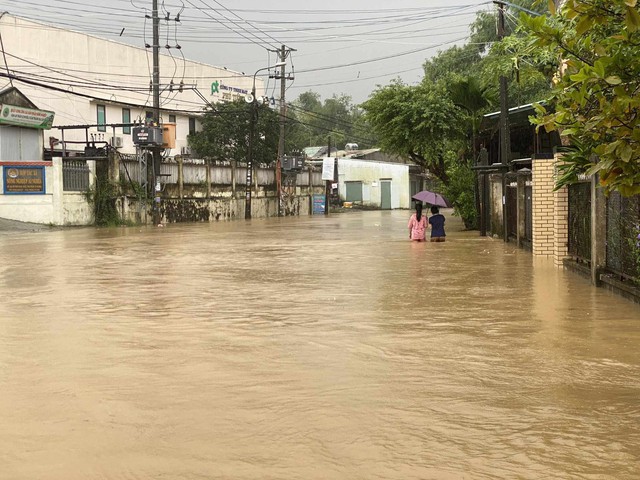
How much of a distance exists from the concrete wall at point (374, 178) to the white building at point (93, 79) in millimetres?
13943

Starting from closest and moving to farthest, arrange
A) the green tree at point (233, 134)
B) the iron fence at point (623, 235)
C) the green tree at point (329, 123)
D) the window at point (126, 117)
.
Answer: the iron fence at point (623, 235) < the window at point (126, 117) < the green tree at point (233, 134) < the green tree at point (329, 123)

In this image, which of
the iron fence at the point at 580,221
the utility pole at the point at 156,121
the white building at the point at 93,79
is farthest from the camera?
the white building at the point at 93,79

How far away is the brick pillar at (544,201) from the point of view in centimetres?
1656

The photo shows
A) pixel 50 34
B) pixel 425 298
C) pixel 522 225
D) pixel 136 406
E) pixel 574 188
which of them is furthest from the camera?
pixel 50 34

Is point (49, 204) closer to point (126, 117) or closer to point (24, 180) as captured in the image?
point (24, 180)

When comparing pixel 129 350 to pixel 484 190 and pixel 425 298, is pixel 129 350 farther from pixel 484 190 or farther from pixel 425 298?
pixel 484 190

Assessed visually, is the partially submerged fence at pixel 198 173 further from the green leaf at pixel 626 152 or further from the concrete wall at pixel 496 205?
the green leaf at pixel 626 152

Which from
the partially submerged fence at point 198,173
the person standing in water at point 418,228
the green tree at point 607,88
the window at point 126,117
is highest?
the window at point 126,117

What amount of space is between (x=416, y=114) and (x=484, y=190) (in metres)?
5.95

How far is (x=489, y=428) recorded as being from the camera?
5.12 meters

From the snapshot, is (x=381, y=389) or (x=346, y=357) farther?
(x=346, y=357)

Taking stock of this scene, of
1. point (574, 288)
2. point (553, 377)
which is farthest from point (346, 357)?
point (574, 288)

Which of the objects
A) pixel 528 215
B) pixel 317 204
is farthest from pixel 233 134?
pixel 528 215

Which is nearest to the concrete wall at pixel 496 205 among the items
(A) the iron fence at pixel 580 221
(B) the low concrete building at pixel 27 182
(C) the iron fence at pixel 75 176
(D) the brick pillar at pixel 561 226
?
(D) the brick pillar at pixel 561 226
